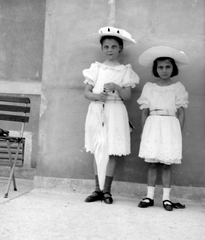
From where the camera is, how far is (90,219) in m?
3.39

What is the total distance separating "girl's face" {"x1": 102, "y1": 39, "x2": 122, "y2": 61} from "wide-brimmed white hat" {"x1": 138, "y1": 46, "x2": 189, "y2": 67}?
0.29 m

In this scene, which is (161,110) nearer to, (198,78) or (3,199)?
(198,78)

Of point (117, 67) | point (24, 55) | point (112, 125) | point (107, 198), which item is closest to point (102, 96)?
point (112, 125)

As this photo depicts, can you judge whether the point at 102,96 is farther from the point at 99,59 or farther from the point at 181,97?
the point at 181,97

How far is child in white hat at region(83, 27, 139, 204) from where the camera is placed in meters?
4.19

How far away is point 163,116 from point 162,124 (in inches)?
3.9

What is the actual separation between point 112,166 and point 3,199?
4.16ft

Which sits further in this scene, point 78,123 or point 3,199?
point 78,123

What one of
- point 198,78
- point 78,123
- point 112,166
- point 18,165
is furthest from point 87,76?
point 18,165

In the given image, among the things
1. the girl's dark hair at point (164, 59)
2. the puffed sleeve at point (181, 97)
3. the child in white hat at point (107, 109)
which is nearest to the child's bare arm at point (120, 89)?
the child in white hat at point (107, 109)

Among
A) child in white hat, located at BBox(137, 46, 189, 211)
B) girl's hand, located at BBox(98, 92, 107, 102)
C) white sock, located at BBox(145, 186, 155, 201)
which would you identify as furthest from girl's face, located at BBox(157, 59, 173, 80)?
white sock, located at BBox(145, 186, 155, 201)

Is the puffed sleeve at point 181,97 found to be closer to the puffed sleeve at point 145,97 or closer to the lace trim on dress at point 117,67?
the puffed sleeve at point 145,97

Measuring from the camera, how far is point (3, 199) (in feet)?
13.4

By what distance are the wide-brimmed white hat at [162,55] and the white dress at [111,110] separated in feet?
0.70
